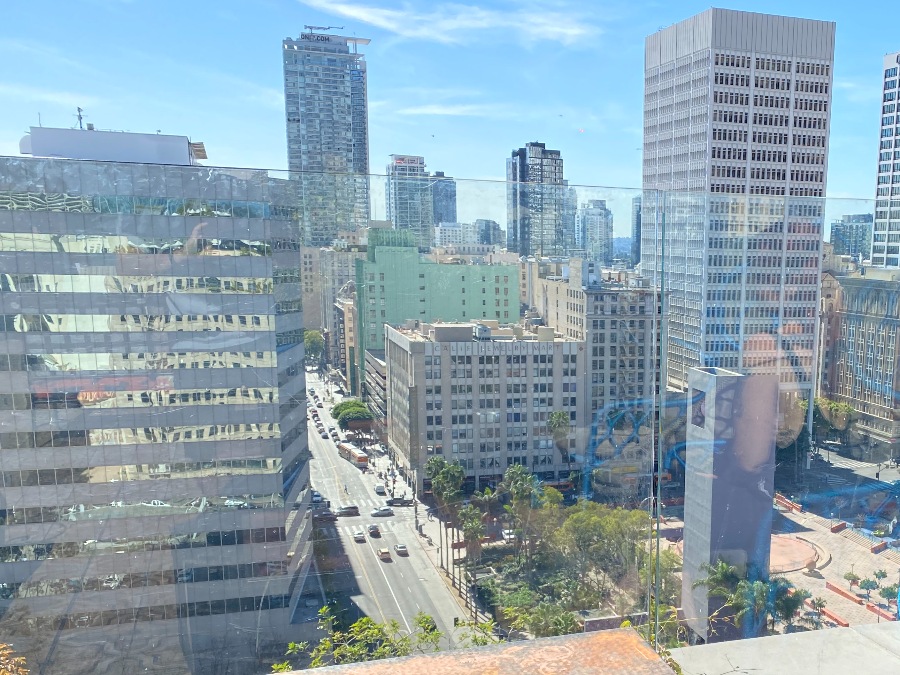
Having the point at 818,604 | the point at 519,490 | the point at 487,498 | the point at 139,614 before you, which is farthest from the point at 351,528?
the point at 818,604

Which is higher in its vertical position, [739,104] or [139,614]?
[739,104]

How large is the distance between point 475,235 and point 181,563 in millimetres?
2710

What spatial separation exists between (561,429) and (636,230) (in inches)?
49.3

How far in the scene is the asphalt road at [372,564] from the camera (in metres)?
3.41

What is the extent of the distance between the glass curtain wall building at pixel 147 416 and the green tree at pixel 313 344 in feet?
0.18

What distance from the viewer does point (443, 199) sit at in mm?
2883

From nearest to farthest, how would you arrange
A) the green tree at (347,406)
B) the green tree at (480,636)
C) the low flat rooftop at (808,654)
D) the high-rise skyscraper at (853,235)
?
1. the low flat rooftop at (808,654)
2. the green tree at (480,636)
3. the high-rise skyscraper at (853,235)
4. the green tree at (347,406)

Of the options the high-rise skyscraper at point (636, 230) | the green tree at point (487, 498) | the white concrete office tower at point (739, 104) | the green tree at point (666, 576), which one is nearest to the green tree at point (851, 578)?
the green tree at point (666, 576)

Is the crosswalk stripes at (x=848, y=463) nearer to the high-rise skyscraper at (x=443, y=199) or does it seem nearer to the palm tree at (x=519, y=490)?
the palm tree at (x=519, y=490)

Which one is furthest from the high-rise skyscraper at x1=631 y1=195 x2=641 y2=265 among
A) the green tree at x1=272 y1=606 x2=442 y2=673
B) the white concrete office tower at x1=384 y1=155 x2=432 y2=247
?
the green tree at x1=272 y1=606 x2=442 y2=673

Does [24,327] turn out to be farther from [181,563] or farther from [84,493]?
[181,563]

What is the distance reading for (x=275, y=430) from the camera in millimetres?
4027

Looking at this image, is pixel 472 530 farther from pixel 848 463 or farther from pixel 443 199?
pixel 848 463

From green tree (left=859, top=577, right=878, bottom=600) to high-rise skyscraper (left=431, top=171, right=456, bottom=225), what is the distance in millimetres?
3371
